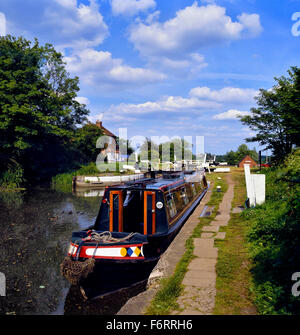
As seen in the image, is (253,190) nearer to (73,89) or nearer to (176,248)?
(176,248)

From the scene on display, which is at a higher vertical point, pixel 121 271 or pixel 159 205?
pixel 159 205

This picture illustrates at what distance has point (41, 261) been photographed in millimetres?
9492

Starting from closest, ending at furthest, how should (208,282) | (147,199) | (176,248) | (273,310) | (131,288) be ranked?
1. (273,310)
2. (208,282)
3. (131,288)
4. (176,248)
5. (147,199)

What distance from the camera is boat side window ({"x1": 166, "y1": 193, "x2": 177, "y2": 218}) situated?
8922 millimetres

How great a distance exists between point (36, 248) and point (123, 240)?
5476 millimetres

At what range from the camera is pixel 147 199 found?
8461mm

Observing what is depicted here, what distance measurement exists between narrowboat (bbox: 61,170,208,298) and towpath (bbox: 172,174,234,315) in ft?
3.32

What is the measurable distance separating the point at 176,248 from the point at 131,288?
156 centimetres

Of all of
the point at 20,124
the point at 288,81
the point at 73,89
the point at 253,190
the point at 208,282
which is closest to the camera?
the point at 208,282

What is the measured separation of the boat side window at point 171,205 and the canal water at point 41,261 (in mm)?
2507

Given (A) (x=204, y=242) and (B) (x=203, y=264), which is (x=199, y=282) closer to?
(B) (x=203, y=264)

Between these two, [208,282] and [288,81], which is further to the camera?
[288,81]

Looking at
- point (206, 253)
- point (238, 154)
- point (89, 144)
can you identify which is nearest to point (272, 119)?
point (206, 253)
